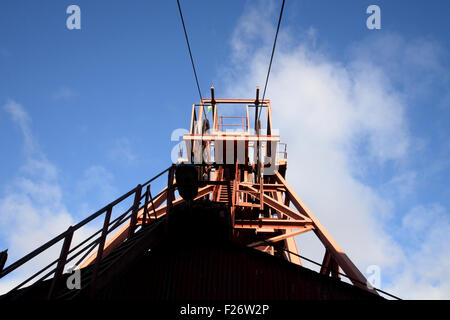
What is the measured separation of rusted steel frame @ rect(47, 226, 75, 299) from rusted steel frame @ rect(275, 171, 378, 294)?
18.3 feet

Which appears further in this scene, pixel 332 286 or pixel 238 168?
pixel 238 168

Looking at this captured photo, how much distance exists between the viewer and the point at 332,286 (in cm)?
597

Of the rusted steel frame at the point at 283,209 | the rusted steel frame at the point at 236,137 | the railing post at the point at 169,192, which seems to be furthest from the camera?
the rusted steel frame at the point at 236,137

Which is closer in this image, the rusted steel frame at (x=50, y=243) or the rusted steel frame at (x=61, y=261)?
the rusted steel frame at (x=50, y=243)

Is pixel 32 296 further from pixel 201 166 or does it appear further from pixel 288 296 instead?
pixel 201 166

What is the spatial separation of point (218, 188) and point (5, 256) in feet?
24.9

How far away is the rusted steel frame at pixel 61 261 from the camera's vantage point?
359 cm

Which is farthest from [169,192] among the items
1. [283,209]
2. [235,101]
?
[235,101]

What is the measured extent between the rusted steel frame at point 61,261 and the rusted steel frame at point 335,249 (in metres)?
5.59

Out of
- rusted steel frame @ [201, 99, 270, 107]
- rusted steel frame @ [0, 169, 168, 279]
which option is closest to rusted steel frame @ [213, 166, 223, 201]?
rusted steel frame @ [201, 99, 270, 107]

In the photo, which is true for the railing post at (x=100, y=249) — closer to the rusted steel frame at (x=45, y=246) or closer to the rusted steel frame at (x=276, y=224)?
the rusted steel frame at (x=45, y=246)

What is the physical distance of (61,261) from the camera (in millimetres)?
3832

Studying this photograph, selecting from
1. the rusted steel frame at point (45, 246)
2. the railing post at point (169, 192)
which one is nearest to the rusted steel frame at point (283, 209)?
the railing post at point (169, 192)
